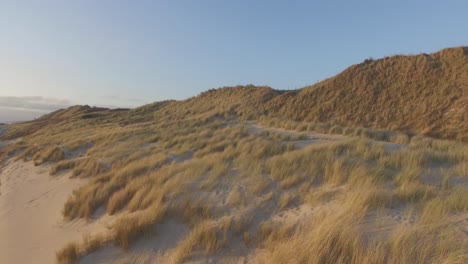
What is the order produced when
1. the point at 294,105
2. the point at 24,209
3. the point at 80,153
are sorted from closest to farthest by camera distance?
1. the point at 24,209
2. the point at 80,153
3. the point at 294,105

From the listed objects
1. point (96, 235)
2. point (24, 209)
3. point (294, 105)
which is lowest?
A: point (24, 209)

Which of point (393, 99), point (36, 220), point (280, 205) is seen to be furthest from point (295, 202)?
point (393, 99)

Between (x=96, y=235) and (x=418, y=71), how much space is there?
21.1 m

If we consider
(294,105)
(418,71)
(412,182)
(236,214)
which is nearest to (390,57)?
(418,71)

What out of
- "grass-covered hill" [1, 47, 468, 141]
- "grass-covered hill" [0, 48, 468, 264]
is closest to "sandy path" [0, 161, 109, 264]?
"grass-covered hill" [0, 48, 468, 264]

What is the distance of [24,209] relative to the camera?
8.36 metres

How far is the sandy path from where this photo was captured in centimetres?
578

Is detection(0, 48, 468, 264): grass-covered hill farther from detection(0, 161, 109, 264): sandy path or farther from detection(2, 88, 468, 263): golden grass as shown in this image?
detection(0, 161, 109, 264): sandy path

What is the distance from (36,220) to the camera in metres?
7.34

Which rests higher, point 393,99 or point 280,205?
point 393,99

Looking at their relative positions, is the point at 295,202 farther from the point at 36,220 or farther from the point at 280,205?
the point at 36,220

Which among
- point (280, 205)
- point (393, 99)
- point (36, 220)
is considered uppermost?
point (393, 99)

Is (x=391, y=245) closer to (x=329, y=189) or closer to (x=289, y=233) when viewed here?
(x=289, y=233)

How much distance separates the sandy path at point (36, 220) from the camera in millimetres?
5777
